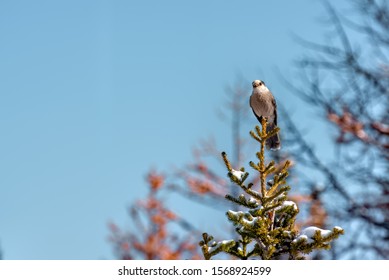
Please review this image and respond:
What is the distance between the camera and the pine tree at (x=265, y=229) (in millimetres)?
2312

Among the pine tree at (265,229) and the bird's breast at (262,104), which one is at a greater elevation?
the bird's breast at (262,104)

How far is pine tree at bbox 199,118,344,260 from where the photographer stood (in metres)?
2.31

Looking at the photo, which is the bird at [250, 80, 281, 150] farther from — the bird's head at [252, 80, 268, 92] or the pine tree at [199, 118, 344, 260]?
the pine tree at [199, 118, 344, 260]

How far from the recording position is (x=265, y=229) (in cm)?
232

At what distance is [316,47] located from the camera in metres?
6.55

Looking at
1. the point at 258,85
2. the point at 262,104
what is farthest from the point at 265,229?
the point at 258,85

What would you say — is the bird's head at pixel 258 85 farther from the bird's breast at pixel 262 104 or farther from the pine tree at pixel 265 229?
the pine tree at pixel 265 229

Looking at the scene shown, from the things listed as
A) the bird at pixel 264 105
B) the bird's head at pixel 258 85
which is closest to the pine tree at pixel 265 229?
the bird at pixel 264 105

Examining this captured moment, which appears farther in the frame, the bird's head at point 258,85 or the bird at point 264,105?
the bird's head at point 258,85

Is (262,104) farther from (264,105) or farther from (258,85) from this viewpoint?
(258,85)
